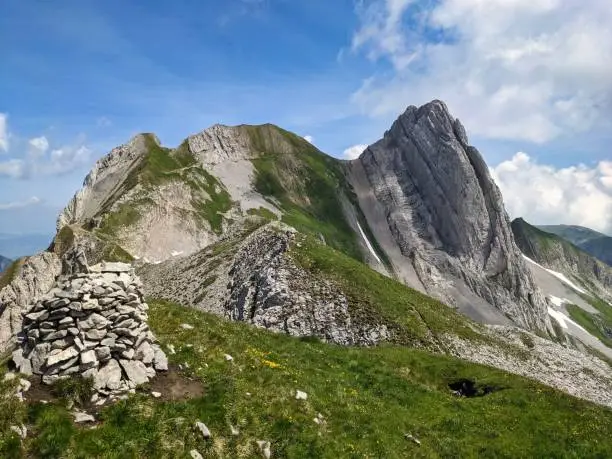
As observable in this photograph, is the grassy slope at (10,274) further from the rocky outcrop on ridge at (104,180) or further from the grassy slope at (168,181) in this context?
the rocky outcrop on ridge at (104,180)

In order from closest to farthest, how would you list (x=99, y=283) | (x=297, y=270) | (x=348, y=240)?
(x=99, y=283), (x=297, y=270), (x=348, y=240)

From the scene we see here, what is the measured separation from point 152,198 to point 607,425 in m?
124

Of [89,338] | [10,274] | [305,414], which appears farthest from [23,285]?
[305,414]

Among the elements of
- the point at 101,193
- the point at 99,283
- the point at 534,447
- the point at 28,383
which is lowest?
the point at 534,447

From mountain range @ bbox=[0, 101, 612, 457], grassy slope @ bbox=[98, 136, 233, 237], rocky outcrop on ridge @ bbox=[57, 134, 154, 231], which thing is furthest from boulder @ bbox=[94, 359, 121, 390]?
rocky outcrop on ridge @ bbox=[57, 134, 154, 231]

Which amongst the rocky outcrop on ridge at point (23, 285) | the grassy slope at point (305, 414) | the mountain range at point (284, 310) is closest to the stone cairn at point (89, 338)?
the mountain range at point (284, 310)

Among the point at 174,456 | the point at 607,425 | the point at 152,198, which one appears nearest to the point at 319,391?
the point at 174,456

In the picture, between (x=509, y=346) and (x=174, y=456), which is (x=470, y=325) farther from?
(x=174, y=456)

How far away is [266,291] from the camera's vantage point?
54.4 m

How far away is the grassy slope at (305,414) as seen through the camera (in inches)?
639

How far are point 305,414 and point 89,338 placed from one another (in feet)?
31.1

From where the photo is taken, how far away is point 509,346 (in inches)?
2304

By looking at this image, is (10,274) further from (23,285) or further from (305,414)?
(305,414)

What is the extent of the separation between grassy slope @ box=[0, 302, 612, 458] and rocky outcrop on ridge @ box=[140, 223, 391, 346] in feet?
48.5
